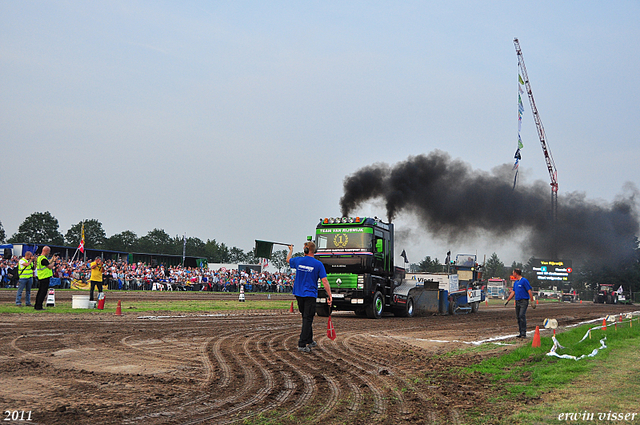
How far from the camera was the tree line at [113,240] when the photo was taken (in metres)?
122

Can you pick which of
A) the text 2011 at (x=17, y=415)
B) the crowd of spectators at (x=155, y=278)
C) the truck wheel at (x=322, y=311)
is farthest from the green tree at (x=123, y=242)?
the text 2011 at (x=17, y=415)

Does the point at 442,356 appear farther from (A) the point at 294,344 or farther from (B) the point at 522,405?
(B) the point at 522,405

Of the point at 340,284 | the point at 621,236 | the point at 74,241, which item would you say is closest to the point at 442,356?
the point at 340,284

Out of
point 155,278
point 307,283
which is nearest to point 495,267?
point 155,278

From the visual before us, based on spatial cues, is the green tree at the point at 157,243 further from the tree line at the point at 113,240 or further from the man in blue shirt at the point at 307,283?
the man in blue shirt at the point at 307,283

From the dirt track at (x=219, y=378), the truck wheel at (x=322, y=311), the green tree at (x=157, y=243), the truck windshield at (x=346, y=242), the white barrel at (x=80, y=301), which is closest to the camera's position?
the dirt track at (x=219, y=378)

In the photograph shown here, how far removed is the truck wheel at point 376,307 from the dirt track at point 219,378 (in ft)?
24.5

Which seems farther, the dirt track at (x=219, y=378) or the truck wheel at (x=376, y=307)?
the truck wheel at (x=376, y=307)

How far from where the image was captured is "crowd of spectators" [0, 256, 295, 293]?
36.9m

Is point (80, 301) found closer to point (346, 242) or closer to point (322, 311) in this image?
point (322, 311)

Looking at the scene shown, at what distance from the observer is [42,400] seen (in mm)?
5379

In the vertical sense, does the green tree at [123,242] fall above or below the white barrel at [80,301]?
above

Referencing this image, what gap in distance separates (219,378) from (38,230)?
129823 mm

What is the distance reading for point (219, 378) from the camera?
22.5 feet
